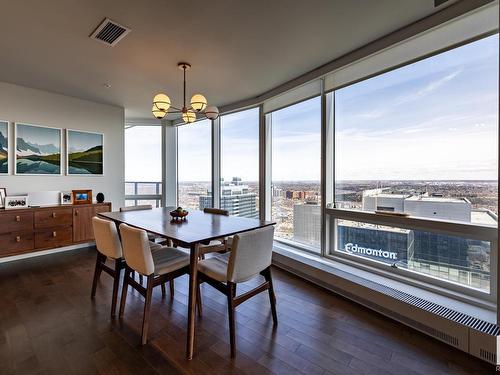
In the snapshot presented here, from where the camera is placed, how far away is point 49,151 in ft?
13.1

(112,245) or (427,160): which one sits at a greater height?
(427,160)

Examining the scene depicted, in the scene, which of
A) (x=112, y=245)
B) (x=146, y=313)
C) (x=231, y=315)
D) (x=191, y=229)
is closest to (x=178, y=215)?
(x=191, y=229)

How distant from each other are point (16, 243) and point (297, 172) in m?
4.10

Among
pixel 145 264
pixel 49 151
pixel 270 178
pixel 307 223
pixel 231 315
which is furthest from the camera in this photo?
pixel 270 178

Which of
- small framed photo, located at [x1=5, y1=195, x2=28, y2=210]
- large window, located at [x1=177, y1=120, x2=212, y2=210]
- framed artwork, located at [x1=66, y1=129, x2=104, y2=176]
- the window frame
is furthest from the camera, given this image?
large window, located at [x1=177, y1=120, x2=212, y2=210]

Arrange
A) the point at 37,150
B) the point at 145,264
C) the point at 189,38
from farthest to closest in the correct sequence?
the point at 37,150, the point at 189,38, the point at 145,264

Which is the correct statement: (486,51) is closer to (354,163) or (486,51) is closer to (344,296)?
(354,163)

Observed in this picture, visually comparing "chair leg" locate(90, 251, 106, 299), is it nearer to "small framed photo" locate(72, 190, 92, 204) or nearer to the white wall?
"small framed photo" locate(72, 190, 92, 204)

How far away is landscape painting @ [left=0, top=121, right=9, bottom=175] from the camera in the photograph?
11.7 ft

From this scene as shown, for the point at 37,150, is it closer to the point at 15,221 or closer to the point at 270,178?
the point at 15,221

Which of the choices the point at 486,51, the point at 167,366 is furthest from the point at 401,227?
the point at 167,366

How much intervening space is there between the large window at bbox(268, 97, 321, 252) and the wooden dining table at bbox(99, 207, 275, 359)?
1275 mm

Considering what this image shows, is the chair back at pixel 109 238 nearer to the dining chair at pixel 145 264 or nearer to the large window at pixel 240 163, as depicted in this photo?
the dining chair at pixel 145 264

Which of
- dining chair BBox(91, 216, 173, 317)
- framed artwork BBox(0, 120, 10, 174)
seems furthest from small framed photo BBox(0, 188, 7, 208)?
dining chair BBox(91, 216, 173, 317)
